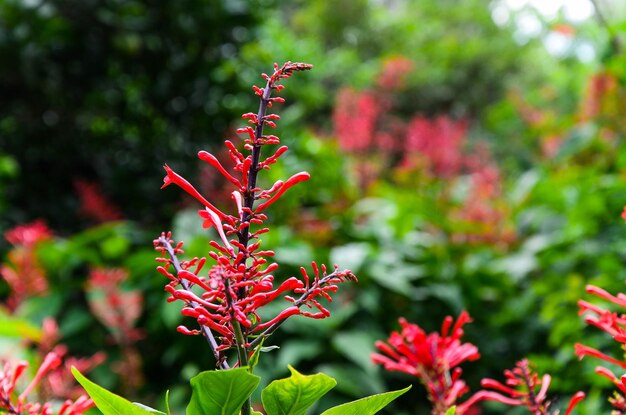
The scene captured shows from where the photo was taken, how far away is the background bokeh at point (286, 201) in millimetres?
2391

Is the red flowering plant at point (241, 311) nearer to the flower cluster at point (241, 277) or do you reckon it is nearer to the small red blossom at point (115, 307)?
the flower cluster at point (241, 277)

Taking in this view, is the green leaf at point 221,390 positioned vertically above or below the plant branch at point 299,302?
below

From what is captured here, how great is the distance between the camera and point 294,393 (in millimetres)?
679

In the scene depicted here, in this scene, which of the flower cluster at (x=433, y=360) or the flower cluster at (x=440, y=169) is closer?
the flower cluster at (x=433, y=360)

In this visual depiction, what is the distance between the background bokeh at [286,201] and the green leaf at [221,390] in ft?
3.78

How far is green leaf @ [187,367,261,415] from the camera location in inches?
24.1

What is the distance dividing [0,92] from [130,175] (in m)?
0.98

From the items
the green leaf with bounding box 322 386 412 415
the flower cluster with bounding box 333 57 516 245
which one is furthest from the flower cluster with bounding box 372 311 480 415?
the flower cluster with bounding box 333 57 516 245

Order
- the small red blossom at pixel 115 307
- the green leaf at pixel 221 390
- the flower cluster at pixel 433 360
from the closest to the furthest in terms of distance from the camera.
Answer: the green leaf at pixel 221 390 → the flower cluster at pixel 433 360 → the small red blossom at pixel 115 307

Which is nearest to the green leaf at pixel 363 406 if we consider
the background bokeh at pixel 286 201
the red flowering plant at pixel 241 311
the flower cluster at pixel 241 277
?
the red flowering plant at pixel 241 311

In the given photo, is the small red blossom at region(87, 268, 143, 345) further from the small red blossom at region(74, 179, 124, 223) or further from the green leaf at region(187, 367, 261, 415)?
the green leaf at region(187, 367, 261, 415)

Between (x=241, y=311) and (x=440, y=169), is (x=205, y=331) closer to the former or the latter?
(x=241, y=311)

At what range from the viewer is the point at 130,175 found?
4.08 meters

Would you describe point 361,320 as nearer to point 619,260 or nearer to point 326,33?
point 619,260
